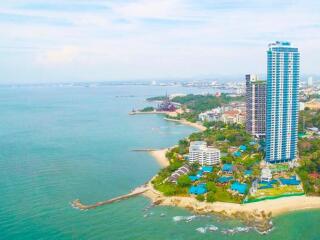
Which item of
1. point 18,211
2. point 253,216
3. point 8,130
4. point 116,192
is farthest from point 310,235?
point 8,130

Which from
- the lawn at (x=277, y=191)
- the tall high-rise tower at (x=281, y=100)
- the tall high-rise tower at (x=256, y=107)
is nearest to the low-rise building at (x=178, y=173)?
the lawn at (x=277, y=191)

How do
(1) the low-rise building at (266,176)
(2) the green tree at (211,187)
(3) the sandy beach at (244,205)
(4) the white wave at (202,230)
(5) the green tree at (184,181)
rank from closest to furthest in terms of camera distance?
(4) the white wave at (202,230), (3) the sandy beach at (244,205), (2) the green tree at (211,187), (5) the green tree at (184,181), (1) the low-rise building at (266,176)

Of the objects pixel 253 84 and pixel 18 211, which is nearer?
pixel 18 211

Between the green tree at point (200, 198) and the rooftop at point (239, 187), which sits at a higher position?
the rooftop at point (239, 187)

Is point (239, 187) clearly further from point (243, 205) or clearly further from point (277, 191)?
point (277, 191)

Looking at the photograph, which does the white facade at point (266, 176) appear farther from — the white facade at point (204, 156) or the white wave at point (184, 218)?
the white wave at point (184, 218)

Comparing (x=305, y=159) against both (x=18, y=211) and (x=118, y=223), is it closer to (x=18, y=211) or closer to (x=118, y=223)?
(x=118, y=223)

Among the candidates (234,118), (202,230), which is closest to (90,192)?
(202,230)
